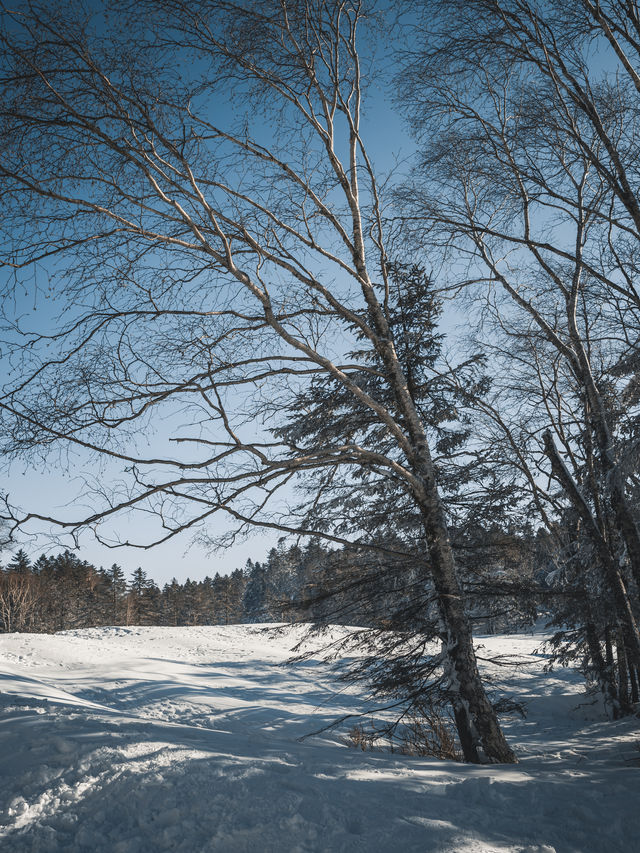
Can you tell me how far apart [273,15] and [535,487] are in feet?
25.2

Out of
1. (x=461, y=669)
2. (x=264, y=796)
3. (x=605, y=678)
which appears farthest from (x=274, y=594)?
(x=605, y=678)

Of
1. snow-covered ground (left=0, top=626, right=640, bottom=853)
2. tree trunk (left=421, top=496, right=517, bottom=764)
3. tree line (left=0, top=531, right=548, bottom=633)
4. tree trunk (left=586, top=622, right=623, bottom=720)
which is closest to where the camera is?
snow-covered ground (left=0, top=626, right=640, bottom=853)

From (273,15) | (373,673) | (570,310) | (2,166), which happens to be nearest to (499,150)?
(570,310)

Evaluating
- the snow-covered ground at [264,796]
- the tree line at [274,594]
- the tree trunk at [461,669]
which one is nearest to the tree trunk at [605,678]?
the tree line at [274,594]

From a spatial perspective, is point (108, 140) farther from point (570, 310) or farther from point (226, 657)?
point (226, 657)

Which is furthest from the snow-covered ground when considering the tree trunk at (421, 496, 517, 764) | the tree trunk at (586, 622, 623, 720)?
the tree trunk at (586, 622, 623, 720)

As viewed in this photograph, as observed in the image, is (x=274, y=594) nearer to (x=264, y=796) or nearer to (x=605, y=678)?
(x=264, y=796)

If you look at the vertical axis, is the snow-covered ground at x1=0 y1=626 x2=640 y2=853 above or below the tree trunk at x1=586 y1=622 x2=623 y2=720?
above

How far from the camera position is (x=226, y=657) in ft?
61.2

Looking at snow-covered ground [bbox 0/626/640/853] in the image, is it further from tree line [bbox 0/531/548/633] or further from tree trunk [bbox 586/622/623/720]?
tree trunk [bbox 586/622/623/720]

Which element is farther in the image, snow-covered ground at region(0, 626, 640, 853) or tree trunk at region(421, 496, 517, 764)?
tree trunk at region(421, 496, 517, 764)

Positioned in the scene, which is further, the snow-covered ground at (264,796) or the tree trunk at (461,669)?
the tree trunk at (461,669)

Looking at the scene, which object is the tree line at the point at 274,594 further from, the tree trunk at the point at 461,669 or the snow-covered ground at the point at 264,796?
the snow-covered ground at the point at 264,796

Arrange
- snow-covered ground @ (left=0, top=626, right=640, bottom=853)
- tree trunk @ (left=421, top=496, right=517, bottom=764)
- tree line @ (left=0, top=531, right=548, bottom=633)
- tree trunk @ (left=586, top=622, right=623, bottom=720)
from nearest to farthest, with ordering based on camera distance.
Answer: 1. snow-covered ground @ (left=0, top=626, right=640, bottom=853)
2. tree trunk @ (left=421, top=496, right=517, bottom=764)
3. tree line @ (left=0, top=531, right=548, bottom=633)
4. tree trunk @ (left=586, top=622, right=623, bottom=720)
